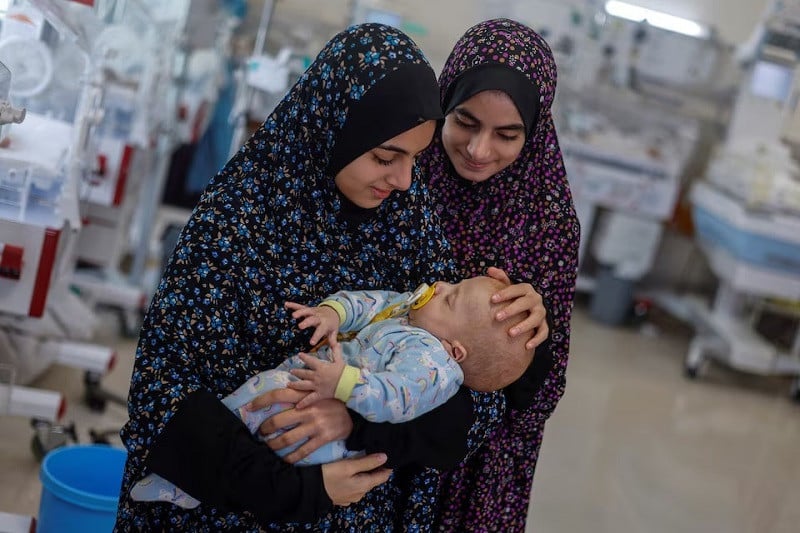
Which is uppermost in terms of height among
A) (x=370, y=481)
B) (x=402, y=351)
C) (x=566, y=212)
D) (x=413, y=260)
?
(x=566, y=212)

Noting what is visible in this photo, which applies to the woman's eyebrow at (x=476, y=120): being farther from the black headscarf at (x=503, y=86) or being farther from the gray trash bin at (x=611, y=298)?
the gray trash bin at (x=611, y=298)

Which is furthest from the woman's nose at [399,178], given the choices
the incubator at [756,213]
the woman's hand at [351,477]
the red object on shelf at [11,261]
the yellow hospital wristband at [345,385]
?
the incubator at [756,213]

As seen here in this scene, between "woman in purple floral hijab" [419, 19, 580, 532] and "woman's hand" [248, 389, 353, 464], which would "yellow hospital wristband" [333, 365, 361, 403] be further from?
"woman in purple floral hijab" [419, 19, 580, 532]

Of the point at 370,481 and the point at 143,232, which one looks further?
the point at 143,232

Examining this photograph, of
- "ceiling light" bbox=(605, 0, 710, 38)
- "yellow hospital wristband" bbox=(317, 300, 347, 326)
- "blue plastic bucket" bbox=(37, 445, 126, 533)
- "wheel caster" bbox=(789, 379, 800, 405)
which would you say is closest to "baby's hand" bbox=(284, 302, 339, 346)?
"yellow hospital wristband" bbox=(317, 300, 347, 326)

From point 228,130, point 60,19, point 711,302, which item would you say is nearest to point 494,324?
point 60,19

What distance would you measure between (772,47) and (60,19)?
4.31 m

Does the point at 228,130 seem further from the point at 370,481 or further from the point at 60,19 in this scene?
the point at 370,481

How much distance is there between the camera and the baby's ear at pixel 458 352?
5.33 ft

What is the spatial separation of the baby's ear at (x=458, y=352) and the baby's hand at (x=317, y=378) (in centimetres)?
24

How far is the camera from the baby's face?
1648mm

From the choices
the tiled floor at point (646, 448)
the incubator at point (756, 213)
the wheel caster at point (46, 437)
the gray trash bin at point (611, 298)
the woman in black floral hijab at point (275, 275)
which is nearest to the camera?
the woman in black floral hijab at point (275, 275)

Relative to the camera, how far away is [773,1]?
5.46 m

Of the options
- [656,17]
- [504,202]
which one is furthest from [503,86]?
[656,17]
